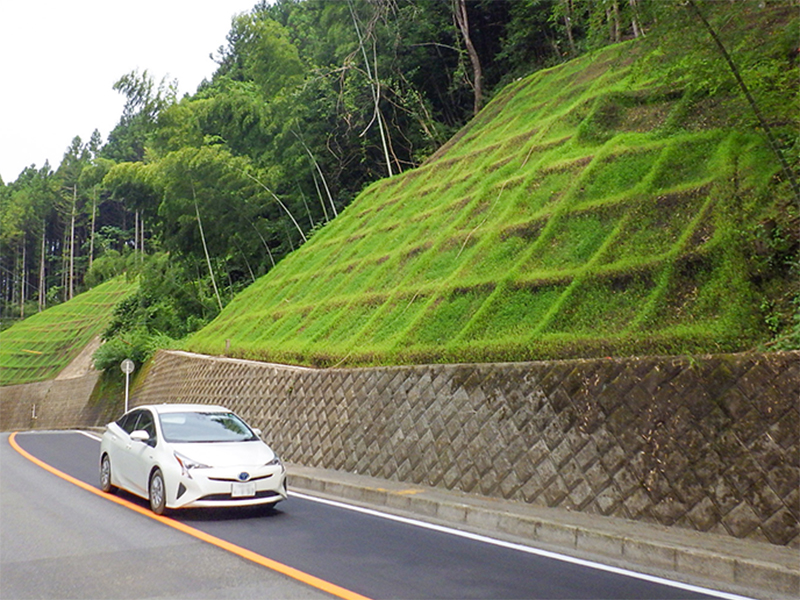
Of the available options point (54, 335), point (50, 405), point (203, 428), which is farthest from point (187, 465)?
point (54, 335)

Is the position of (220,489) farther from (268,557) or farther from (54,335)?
→ (54,335)

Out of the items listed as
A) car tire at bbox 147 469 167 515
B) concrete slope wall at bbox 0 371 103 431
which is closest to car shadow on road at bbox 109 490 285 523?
car tire at bbox 147 469 167 515

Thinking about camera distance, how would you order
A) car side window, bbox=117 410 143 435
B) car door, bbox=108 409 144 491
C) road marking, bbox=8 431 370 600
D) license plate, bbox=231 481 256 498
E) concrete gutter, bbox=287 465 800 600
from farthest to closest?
car side window, bbox=117 410 143 435 → car door, bbox=108 409 144 491 → license plate, bbox=231 481 256 498 → concrete gutter, bbox=287 465 800 600 → road marking, bbox=8 431 370 600

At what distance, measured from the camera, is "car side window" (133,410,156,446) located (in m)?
9.00

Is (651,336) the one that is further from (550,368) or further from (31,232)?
(31,232)


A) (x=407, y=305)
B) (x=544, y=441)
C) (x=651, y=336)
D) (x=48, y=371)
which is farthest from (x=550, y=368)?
(x=48, y=371)

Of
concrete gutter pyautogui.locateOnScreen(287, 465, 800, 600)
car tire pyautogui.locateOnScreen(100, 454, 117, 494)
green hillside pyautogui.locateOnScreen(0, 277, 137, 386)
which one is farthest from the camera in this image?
green hillside pyautogui.locateOnScreen(0, 277, 137, 386)

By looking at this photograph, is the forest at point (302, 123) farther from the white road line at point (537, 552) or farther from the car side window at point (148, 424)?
the white road line at point (537, 552)

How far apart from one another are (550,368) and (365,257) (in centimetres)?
1210

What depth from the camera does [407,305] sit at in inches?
590

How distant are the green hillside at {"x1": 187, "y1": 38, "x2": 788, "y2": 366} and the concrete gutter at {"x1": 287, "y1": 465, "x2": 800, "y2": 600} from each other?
2724 millimetres

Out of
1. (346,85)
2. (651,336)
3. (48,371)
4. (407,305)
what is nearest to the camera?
(651,336)

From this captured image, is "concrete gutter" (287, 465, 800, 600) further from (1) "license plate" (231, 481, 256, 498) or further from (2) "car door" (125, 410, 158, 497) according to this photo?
(2) "car door" (125, 410, 158, 497)

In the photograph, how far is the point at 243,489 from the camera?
8039mm
